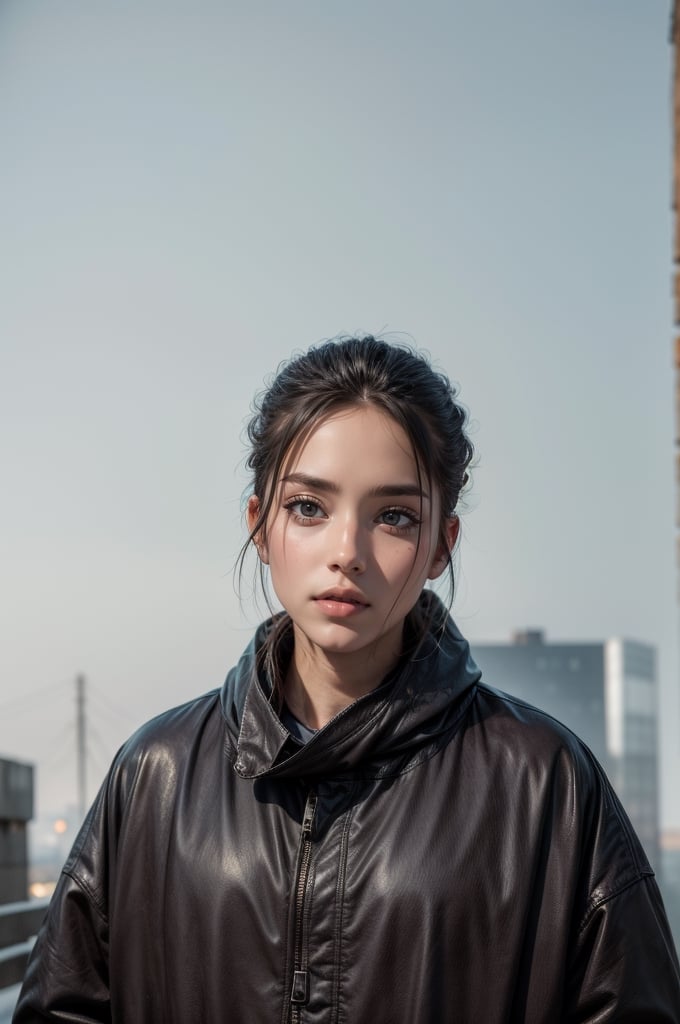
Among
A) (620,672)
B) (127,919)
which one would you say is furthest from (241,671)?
(620,672)

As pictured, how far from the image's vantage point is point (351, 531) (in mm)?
1463

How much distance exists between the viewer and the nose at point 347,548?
1.46 metres

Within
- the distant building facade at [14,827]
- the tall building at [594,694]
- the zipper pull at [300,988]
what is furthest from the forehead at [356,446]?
the tall building at [594,694]

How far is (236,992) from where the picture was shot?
1463mm

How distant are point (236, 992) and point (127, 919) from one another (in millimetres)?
165

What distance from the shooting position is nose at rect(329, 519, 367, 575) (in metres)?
1.46

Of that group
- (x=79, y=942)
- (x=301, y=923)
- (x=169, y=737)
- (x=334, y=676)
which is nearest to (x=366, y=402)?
(x=334, y=676)

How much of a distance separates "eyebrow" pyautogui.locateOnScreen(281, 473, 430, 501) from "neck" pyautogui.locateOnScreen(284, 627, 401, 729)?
19 centimetres

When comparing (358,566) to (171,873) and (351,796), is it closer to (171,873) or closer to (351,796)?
(351,796)

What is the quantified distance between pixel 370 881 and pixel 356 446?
481 mm

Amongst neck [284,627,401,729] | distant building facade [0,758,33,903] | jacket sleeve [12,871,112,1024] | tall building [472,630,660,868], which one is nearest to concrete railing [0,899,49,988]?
distant building facade [0,758,33,903]

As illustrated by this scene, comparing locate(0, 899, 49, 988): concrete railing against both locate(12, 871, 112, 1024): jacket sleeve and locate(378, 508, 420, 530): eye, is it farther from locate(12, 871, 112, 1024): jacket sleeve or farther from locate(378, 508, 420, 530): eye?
locate(378, 508, 420, 530): eye

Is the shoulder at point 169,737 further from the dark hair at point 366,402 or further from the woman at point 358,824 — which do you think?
the dark hair at point 366,402

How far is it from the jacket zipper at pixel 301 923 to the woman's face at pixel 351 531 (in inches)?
7.5
